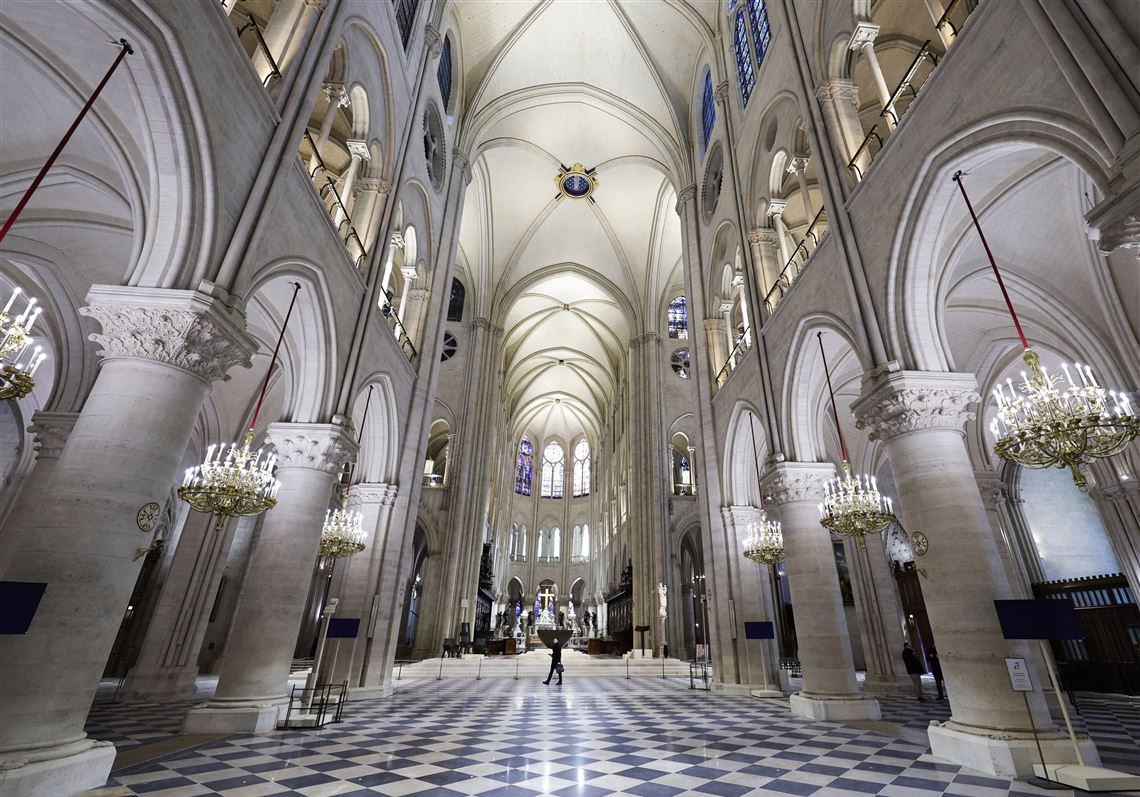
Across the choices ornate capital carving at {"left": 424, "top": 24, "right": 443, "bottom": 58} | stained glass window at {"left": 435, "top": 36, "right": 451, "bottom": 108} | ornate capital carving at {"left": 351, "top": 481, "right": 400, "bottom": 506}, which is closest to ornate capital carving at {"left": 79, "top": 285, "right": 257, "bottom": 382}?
ornate capital carving at {"left": 351, "top": 481, "right": 400, "bottom": 506}

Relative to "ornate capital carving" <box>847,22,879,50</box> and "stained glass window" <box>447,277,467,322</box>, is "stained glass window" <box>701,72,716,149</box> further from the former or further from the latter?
"stained glass window" <box>447,277,467,322</box>

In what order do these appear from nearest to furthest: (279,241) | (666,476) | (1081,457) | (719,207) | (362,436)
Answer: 1. (1081,457)
2. (279,241)
3. (362,436)
4. (719,207)
5. (666,476)

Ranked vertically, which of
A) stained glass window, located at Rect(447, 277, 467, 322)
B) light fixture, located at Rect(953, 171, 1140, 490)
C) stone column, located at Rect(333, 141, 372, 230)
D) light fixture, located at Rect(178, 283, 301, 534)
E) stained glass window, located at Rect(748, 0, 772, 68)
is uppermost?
stained glass window, located at Rect(447, 277, 467, 322)

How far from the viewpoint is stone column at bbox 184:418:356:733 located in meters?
6.44

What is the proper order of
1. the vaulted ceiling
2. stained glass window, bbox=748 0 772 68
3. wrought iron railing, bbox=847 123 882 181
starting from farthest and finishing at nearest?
the vaulted ceiling < stained glass window, bbox=748 0 772 68 < wrought iron railing, bbox=847 123 882 181

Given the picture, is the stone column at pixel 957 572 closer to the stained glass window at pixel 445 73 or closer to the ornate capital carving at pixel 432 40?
the ornate capital carving at pixel 432 40

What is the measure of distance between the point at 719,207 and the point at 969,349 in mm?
6957

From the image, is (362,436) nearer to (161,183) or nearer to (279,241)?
(279,241)

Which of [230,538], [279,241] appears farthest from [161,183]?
[230,538]

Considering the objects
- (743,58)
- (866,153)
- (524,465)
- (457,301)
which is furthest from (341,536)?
(524,465)

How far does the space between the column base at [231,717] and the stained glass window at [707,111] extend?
681 inches

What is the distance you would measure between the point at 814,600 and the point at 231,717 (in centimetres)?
838

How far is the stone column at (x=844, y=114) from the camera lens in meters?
8.38

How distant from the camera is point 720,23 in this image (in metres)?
14.9
